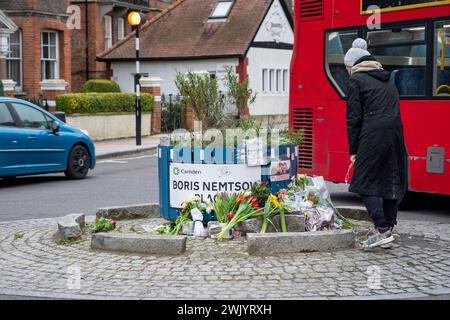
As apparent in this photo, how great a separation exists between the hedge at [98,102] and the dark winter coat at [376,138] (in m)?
20.2

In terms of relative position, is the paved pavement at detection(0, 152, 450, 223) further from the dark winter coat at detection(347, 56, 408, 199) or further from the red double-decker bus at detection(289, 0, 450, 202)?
the dark winter coat at detection(347, 56, 408, 199)

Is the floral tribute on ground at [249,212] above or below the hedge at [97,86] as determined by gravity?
below

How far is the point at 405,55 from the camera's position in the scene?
1192 centimetres

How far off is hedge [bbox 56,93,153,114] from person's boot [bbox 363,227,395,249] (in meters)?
20.5

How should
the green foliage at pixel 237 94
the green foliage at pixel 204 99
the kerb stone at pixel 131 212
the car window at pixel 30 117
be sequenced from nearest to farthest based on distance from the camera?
1. the green foliage at pixel 204 99
2. the green foliage at pixel 237 94
3. the kerb stone at pixel 131 212
4. the car window at pixel 30 117

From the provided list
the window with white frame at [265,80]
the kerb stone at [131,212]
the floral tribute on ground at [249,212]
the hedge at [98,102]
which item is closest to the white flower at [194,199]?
the floral tribute on ground at [249,212]

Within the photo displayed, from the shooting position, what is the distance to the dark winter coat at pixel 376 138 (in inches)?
328

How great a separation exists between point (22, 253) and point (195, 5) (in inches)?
1496

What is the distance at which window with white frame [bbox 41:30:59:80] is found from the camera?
35.0m

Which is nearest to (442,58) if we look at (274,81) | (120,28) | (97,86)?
(97,86)

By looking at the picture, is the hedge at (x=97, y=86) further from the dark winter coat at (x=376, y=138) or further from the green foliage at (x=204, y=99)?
the dark winter coat at (x=376, y=138)

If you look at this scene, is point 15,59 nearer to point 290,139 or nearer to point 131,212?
point 131,212

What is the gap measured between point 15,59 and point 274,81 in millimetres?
17270

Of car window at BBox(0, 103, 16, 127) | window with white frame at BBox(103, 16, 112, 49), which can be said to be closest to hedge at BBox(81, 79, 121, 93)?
window with white frame at BBox(103, 16, 112, 49)
